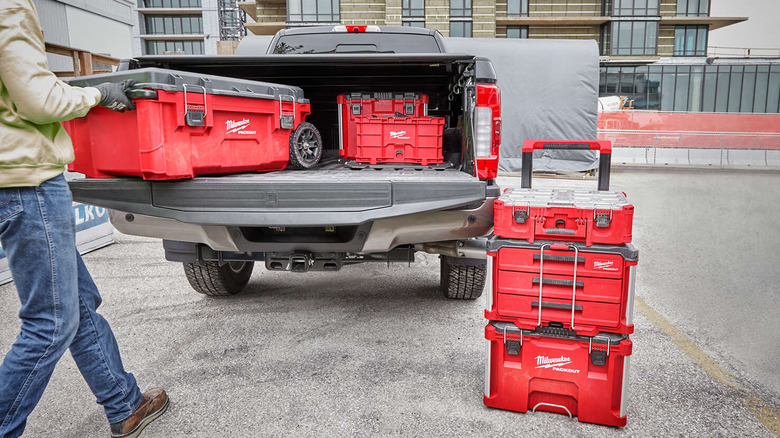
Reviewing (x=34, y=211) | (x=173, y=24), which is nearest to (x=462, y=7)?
(x=173, y=24)

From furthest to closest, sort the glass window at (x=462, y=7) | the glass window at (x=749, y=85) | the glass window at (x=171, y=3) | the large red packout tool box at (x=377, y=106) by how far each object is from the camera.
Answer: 1. the glass window at (x=171, y=3)
2. the glass window at (x=749, y=85)
3. the glass window at (x=462, y=7)
4. the large red packout tool box at (x=377, y=106)

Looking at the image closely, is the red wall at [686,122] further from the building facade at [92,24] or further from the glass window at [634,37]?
the building facade at [92,24]

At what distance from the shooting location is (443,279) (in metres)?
4.37

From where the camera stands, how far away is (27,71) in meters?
1.90

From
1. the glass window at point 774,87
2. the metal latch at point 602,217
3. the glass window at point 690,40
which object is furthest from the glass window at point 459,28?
the metal latch at point 602,217

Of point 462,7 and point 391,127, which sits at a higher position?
point 462,7

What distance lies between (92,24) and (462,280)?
36721 millimetres

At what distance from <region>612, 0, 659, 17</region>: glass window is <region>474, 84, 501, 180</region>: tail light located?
4013cm

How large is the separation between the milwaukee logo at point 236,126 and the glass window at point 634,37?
40250 mm

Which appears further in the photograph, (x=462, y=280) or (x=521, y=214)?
(x=462, y=280)

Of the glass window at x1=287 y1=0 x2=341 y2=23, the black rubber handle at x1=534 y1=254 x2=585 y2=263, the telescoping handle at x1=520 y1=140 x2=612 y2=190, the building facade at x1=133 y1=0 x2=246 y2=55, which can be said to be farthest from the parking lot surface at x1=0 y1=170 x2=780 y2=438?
the building facade at x1=133 y1=0 x2=246 y2=55

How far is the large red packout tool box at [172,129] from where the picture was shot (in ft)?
8.58

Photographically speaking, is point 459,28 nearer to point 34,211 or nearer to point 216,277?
point 216,277

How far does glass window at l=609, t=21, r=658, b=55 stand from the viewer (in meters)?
38.3
